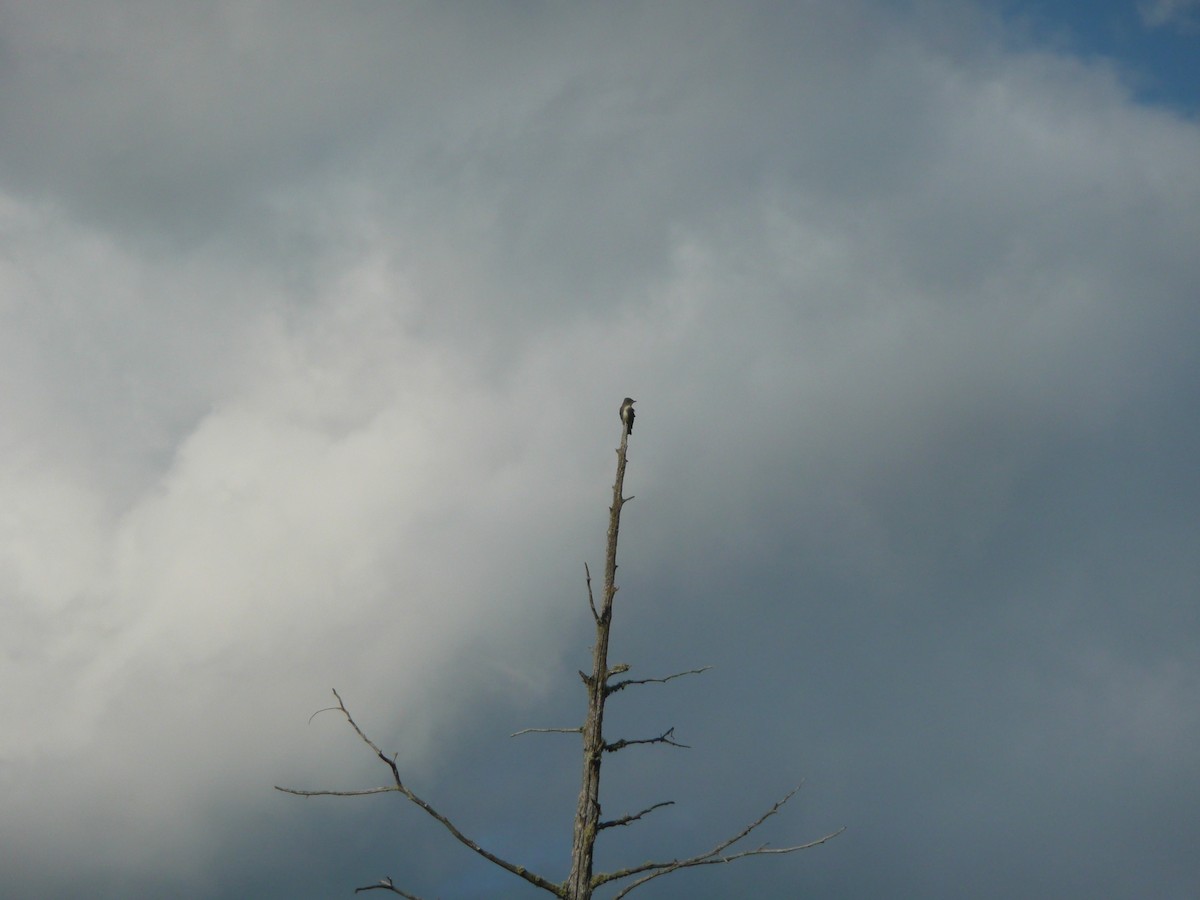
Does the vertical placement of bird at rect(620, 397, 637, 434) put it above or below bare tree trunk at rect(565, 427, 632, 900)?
above

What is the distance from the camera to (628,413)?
13891mm

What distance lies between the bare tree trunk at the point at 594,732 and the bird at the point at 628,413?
0.04 meters

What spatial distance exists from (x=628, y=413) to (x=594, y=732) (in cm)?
422

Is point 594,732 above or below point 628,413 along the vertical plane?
below

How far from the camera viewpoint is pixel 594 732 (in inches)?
512

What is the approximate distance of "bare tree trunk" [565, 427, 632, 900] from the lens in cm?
1256

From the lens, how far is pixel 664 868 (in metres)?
12.4

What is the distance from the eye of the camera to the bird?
543 inches

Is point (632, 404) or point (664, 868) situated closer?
point (664, 868)

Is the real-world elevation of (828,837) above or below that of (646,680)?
below

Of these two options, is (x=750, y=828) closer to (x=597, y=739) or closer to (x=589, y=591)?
(x=597, y=739)

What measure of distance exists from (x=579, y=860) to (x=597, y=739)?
1.45m

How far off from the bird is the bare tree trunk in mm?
44

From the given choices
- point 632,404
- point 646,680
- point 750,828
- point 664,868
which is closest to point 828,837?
point 750,828
